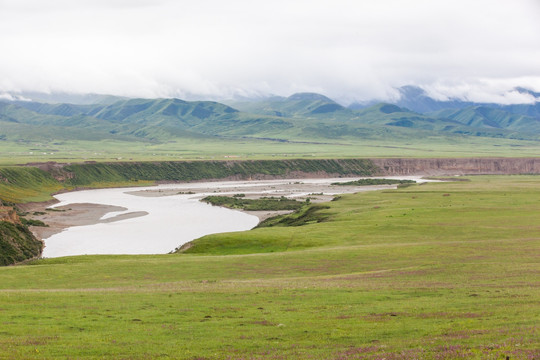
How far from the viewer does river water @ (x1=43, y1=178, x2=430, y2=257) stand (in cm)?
8650

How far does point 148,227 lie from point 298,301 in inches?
2894

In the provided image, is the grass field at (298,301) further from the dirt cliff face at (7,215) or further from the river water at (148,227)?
the dirt cliff face at (7,215)

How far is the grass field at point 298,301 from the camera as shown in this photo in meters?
25.4

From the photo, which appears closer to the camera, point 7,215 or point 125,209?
point 7,215

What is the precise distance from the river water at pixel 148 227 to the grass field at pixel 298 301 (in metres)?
19.4

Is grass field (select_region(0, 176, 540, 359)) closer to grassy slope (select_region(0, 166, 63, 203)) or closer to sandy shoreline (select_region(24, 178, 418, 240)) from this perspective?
sandy shoreline (select_region(24, 178, 418, 240))

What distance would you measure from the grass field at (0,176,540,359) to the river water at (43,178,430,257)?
63.5 feet

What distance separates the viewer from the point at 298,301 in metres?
36.4

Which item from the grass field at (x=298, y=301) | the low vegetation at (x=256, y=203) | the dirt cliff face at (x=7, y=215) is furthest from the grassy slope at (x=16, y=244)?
the low vegetation at (x=256, y=203)

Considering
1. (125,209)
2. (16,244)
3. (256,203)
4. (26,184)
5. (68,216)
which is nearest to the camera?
(16,244)

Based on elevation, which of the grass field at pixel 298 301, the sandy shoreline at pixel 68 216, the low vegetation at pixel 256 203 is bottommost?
the low vegetation at pixel 256 203

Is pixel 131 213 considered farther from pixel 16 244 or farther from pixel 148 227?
pixel 16 244

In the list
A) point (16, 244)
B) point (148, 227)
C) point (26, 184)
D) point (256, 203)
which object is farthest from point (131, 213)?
point (26, 184)

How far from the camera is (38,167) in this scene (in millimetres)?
188125
